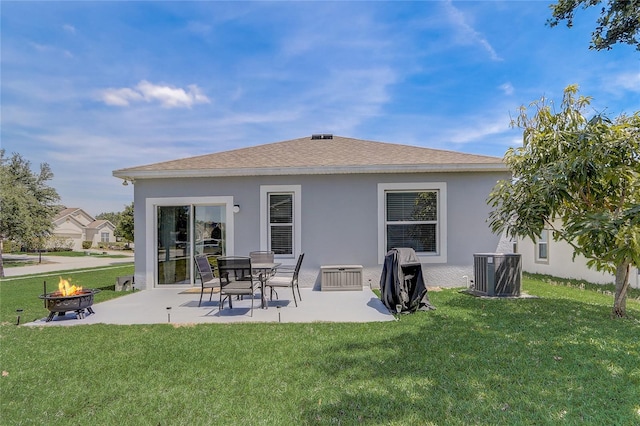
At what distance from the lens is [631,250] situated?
4.39 meters

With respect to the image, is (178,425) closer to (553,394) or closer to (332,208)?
(553,394)

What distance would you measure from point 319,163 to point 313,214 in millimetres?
1488

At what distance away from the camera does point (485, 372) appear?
358 cm

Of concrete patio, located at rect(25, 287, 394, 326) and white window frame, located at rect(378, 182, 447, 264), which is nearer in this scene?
concrete patio, located at rect(25, 287, 394, 326)

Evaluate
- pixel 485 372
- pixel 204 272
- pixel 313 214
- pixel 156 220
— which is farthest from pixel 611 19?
pixel 156 220

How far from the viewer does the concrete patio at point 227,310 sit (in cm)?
596

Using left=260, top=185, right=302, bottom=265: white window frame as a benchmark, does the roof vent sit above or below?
above

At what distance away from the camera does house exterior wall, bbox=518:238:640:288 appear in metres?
11.7

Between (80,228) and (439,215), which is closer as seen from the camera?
(439,215)

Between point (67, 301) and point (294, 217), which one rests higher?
point (294, 217)

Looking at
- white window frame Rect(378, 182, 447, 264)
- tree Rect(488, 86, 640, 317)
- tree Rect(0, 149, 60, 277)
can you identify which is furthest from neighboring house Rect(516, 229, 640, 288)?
tree Rect(0, 149, 60, 277)

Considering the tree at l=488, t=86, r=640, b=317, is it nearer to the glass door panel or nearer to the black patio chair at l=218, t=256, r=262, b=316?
the black patio chair at l=218, t=256, r=262, b=316

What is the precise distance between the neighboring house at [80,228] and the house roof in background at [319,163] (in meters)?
44.3

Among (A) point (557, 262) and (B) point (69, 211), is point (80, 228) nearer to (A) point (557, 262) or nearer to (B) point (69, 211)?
(B) point (69, 211)
